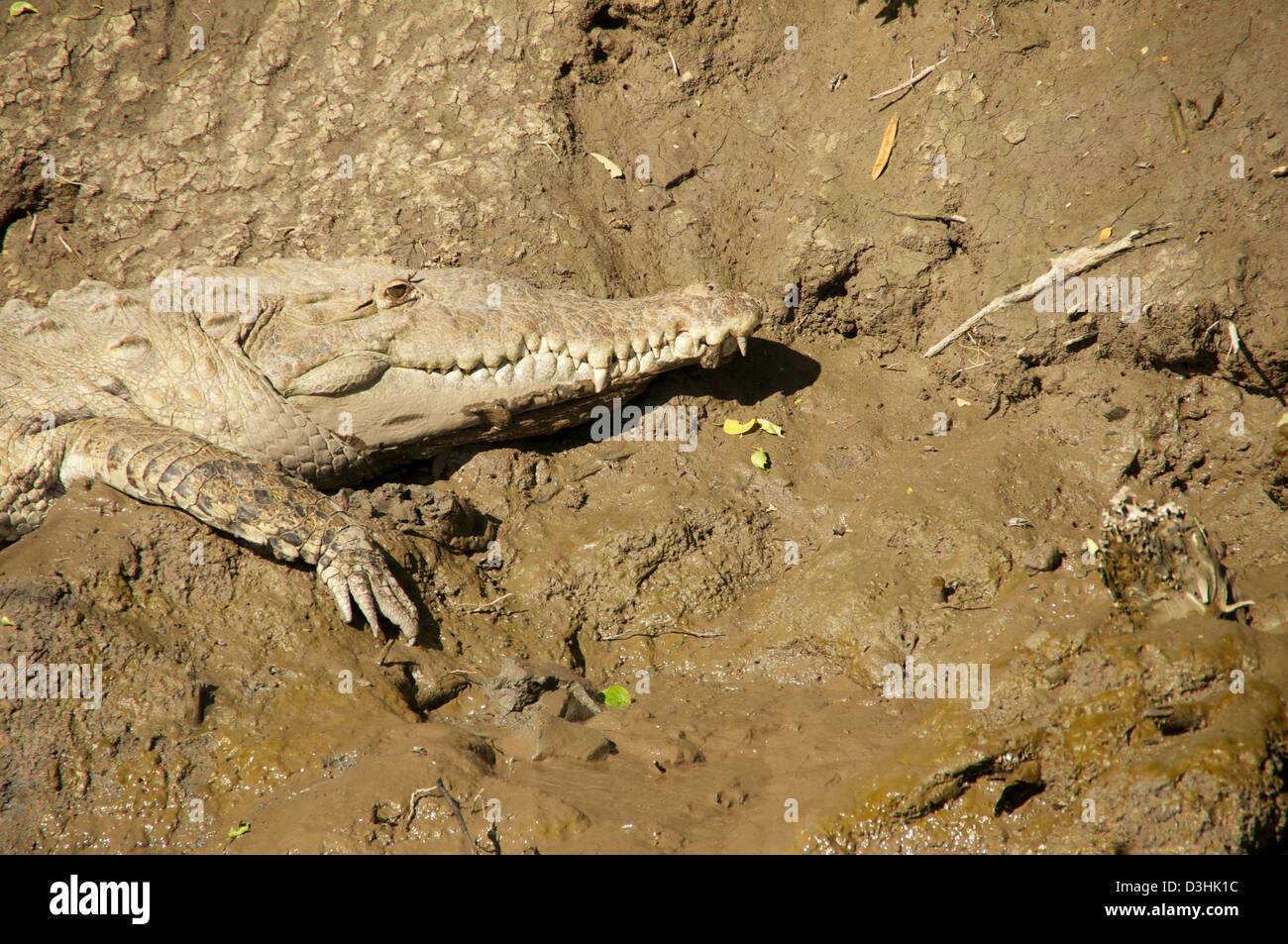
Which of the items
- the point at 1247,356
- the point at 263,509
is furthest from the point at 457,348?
the point at 1247,356

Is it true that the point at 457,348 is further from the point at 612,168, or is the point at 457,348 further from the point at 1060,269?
the point at 1060,269

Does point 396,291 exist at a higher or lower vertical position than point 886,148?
lower

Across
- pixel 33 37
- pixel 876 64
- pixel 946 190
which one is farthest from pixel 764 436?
pixel 33 37

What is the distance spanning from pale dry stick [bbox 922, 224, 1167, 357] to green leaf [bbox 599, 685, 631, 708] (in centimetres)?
259

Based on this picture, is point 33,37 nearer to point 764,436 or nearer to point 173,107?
point 173,107

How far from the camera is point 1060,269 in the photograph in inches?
171

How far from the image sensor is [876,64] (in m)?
5.19

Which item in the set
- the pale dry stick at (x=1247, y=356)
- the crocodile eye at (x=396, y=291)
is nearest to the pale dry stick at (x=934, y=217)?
the pale dry stick at (x=1247, y=356)

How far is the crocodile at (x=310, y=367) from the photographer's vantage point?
13.0 feet

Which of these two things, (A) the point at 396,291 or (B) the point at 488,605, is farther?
(A) the point at 396,291

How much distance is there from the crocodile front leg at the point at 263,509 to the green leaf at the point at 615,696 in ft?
2.89

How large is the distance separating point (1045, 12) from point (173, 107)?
5.34m

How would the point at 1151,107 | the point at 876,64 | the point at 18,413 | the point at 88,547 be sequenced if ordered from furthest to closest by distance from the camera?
the point at 876,64, the point at 1151,107, the point at 18,413, the point at 88,547

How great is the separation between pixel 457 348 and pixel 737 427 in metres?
1.55
